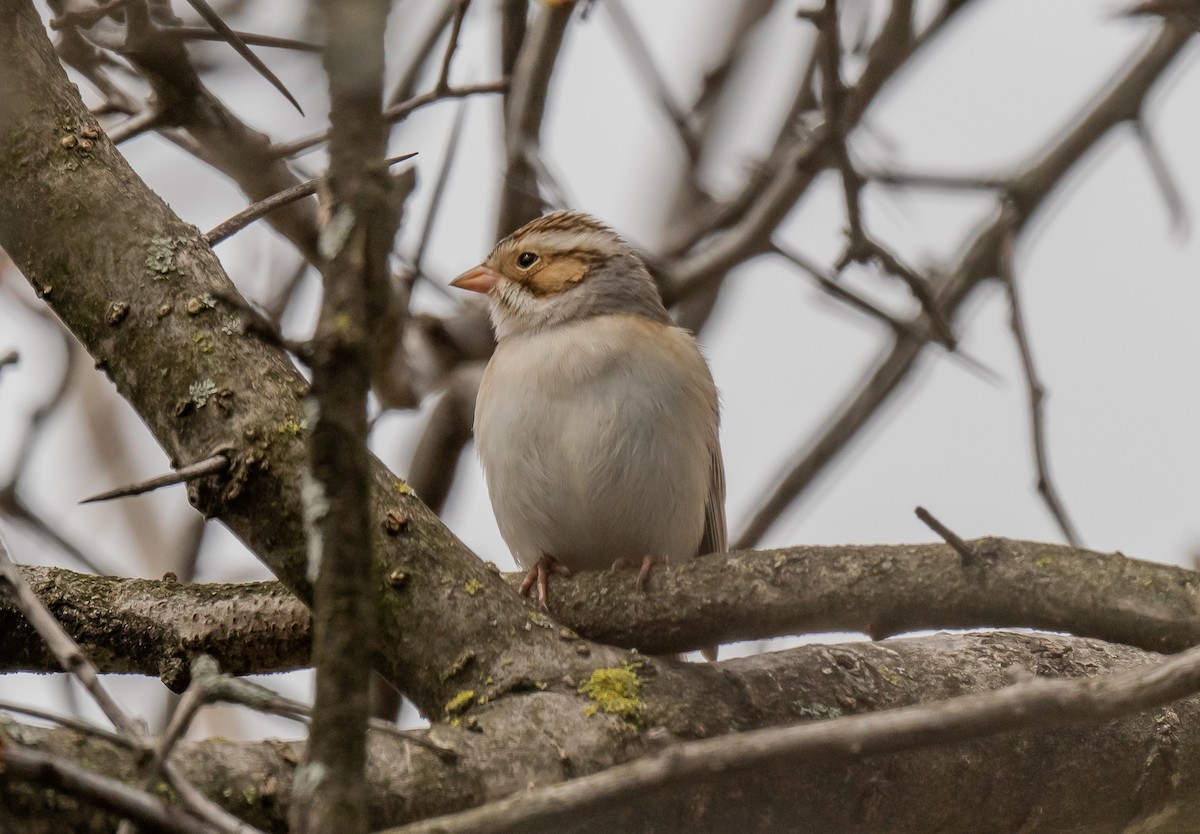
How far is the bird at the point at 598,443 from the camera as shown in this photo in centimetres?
436

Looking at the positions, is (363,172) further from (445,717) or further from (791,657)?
(791,657)

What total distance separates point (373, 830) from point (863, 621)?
1280 millimetres

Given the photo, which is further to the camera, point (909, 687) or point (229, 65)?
point (229, 65)

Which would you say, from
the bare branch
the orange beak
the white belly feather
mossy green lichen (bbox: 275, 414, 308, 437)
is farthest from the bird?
mossy green lichen (bbox: 275, 414, 308, 437)

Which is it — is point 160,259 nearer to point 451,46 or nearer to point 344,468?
point 451,46

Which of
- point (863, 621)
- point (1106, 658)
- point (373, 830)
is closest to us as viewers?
point (373, 830)

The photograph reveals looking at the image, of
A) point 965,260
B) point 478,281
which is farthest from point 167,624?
point 965,260

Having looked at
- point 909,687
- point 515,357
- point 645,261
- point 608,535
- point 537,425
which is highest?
point 645,261

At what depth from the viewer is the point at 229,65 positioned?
14.3 ft

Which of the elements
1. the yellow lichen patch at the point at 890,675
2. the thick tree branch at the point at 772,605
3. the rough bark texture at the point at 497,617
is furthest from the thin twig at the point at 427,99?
the yellow lichen patch at the point at 890,675

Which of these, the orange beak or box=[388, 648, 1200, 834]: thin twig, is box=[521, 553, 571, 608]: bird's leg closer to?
the orange beak

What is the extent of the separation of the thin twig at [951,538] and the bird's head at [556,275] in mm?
2274

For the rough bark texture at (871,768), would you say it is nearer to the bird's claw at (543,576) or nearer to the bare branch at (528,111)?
the bird's claw at (543,576)

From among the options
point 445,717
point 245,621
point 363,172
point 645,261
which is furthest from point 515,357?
point 363,172
